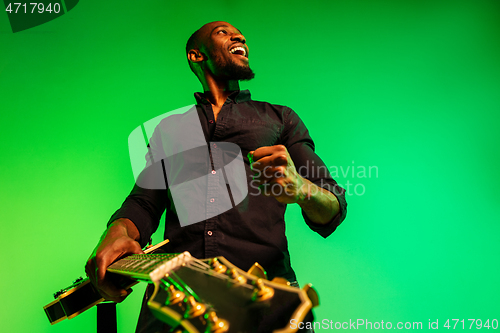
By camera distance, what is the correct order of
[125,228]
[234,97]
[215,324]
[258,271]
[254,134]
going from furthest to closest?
1. [234,97]
2. [254,134]
3. [125,228]
4. [258,271]
5. [215,324]

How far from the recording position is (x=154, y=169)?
1034 millimetres

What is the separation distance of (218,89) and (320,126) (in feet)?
2.83

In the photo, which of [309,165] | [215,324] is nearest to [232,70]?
[309,165]

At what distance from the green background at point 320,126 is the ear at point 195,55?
61 cm

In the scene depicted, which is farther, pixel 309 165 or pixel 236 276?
pixel 309 165

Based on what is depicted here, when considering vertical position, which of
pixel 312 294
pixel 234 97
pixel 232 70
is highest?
pixel 232 70

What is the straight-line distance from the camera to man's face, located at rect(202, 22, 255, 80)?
1.14m

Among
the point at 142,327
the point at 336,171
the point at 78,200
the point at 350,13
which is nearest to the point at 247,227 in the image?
the point at 142,327

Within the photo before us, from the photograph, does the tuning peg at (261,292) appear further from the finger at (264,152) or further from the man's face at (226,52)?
the man's face at (226,52)

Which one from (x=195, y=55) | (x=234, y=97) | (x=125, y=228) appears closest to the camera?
(x=125, y=228)

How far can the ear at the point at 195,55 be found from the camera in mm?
1250

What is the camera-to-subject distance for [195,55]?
1.27 m

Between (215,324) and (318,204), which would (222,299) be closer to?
(215,324)

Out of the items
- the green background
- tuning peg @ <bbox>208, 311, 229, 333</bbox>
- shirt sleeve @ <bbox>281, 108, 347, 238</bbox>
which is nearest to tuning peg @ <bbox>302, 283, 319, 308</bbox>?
tuning peg @ <bbox>208, 311, 229, 333</bbox>
